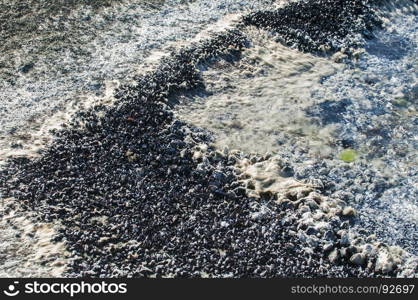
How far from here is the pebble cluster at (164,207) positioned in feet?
31.8

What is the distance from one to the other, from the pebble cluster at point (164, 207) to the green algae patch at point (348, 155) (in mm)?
1734

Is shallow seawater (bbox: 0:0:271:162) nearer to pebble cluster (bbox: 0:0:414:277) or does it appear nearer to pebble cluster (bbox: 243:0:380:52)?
pebble cluster (bbox: 0:0:414:277)

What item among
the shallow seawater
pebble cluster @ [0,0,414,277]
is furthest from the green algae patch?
the shallow seawater

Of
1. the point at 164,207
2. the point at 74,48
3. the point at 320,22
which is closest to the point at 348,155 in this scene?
the point at 164,207

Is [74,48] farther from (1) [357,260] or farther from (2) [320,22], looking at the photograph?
(1) [357,260]

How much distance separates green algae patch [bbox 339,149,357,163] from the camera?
12.7 metres

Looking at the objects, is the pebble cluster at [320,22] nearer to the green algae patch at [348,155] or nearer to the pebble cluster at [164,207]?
the green algae patch at [348,155]

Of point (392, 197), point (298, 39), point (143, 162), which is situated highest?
point (298, 39)

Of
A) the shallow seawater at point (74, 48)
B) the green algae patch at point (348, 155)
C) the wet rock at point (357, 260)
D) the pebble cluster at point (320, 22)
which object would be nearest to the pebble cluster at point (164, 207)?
the wet rock at point (357, 260)

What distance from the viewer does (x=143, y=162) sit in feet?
38.8

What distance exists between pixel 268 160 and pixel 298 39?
5711 mm

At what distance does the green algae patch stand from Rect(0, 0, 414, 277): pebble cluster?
1.73m

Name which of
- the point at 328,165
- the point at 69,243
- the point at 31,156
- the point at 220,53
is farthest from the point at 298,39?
the point at 69,243

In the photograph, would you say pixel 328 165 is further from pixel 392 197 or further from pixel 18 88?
pixel 18 88
